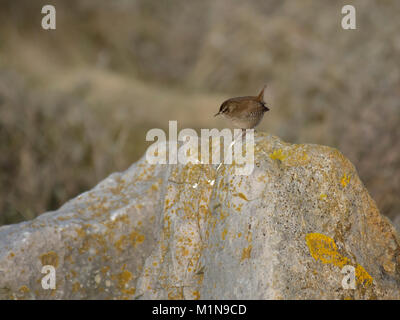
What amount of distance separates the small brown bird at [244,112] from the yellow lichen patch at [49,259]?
170cm

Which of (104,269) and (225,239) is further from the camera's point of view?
(104,269)

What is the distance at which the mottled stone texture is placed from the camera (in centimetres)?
233

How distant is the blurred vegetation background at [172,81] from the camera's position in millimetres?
7617

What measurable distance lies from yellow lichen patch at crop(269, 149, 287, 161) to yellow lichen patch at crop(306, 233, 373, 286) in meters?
0.53

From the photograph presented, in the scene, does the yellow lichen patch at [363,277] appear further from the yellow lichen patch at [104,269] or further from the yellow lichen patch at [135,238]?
the yellow lichen patch at [104,269]

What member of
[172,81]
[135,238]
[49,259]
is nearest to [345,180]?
[135,238]

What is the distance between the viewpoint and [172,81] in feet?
56.3

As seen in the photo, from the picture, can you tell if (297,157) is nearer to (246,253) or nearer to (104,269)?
(246,253)

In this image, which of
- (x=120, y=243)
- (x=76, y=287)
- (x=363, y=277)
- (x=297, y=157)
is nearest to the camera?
(x=363, y=277)

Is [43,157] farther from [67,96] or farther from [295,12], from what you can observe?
[295,12]

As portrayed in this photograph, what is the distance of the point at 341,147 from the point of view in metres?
7.89

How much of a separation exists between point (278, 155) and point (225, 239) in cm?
65

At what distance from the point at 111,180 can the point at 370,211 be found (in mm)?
2011
